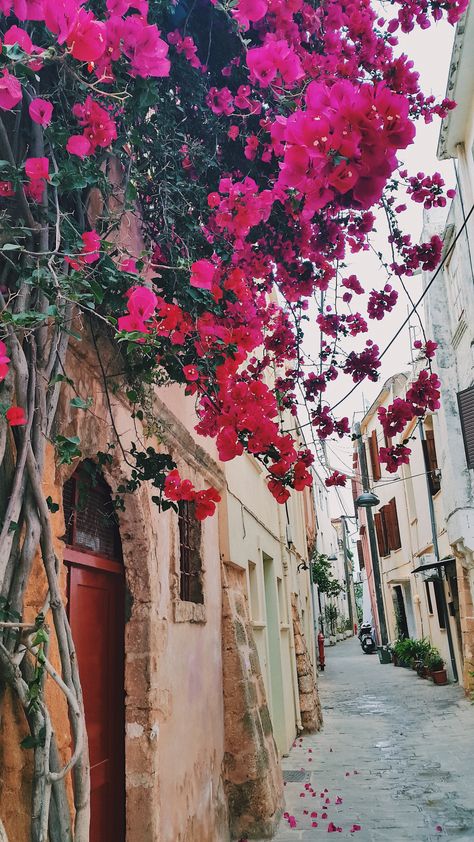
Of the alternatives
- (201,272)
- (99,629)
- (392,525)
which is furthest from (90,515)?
(392,525)

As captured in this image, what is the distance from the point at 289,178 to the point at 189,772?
3991mm

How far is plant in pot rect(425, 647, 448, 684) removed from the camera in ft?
47.0

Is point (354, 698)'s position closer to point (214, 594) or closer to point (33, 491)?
point (214, 594)

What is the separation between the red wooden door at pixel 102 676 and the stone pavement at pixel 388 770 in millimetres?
2501

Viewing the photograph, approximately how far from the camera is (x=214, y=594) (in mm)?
5773

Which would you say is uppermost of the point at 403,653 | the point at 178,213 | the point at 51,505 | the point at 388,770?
the point at 178,213

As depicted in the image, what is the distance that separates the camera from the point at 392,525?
2289cm

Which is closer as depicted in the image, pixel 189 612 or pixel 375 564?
pixel 189 612

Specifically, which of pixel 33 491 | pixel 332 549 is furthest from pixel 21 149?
pixel 332 549

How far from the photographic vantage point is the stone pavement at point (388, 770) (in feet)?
18.4

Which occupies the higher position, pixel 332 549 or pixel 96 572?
pixel 332 549

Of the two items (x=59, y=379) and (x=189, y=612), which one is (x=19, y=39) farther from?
(x=189, y=612)

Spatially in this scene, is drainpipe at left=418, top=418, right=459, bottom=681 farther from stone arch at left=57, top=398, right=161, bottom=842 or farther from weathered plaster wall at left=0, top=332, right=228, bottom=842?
stone arch at left=57, top=398, right=161, bottom=842

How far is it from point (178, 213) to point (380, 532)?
76.7 feet
